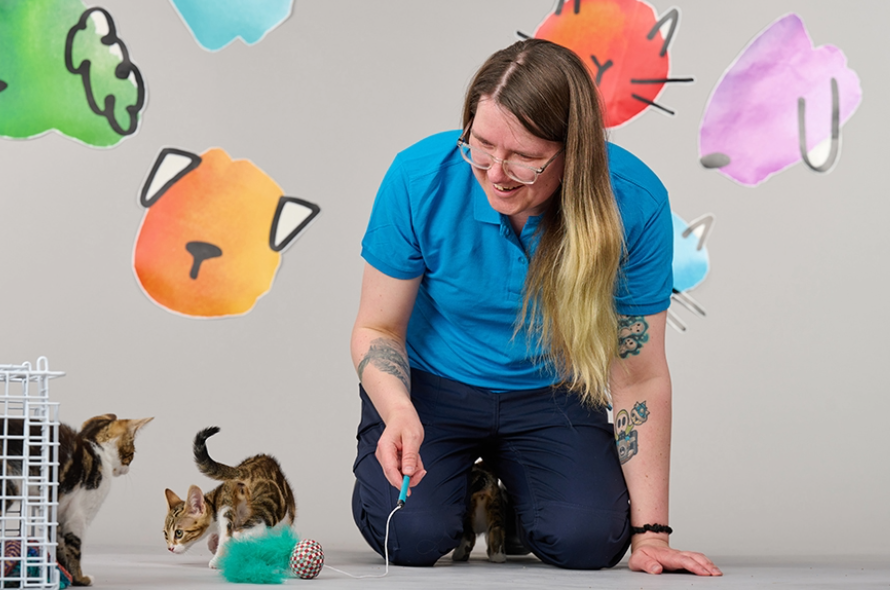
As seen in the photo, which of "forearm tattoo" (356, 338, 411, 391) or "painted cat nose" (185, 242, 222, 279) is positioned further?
"painted cat nose" (185, 242, 222, 279)

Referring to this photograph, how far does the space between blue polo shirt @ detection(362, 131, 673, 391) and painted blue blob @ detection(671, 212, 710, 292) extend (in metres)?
0.93

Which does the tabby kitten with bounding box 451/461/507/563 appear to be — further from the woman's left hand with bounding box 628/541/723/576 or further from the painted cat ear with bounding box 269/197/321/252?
the painted cat ear with bounding box 269/197/321/252

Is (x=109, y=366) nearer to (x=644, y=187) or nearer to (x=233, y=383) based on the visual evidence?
(x=233, y=383)

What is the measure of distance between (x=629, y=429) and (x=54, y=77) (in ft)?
5.68

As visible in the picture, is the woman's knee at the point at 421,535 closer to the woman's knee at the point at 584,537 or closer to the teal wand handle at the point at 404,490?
the woman's knee at the point at 584,537

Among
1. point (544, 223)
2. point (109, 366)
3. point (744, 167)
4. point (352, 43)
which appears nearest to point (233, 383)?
point (109, 366)

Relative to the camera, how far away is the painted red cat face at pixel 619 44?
2502 millimetres

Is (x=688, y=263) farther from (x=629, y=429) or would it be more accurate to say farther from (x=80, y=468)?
(x=80, y=468)

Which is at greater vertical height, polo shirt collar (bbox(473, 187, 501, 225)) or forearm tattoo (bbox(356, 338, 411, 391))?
polo shirt collar (bbox(473, 187, 501, 225))

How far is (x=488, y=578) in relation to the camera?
1.36 metres

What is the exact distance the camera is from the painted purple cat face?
253cm

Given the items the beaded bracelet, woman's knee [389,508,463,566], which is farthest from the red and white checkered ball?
the beaded bracelet

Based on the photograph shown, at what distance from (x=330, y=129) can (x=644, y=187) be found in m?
1.16

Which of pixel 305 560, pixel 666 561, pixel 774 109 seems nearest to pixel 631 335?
pixel 666 561
